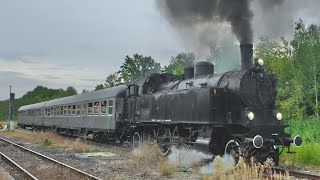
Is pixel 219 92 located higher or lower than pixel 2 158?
higher

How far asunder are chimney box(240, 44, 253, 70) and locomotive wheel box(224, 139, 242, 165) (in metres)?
2.39

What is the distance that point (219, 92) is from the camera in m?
11.7

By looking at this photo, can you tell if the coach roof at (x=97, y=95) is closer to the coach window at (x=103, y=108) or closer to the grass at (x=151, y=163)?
the coach window at (x=103, y=108)

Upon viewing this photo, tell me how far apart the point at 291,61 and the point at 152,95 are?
91.3 ft

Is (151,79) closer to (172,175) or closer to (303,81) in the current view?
(172,175)

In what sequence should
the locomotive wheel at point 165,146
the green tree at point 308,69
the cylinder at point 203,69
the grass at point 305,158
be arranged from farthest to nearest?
1. the green tree at point 308,69
2. the cylinder at point 203,69
3. the locomotive wheel at point 165,146
4. the grass at point 305,158

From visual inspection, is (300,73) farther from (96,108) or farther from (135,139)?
(135,139)

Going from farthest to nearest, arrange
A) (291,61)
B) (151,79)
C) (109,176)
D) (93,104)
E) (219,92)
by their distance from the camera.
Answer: (291,61) → (93,104) → (151,79) → (219,92) → (109,176)

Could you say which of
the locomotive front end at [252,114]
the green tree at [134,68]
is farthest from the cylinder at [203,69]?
the green tree at [134,68]

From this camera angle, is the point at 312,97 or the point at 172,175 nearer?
the point at 172,175

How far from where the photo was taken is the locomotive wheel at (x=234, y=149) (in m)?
11.0

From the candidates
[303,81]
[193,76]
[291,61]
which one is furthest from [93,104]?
[291,61]

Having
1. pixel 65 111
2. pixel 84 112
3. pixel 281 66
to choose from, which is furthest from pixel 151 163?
pixel 281 66

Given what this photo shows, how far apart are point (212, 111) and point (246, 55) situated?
7.14 feet
